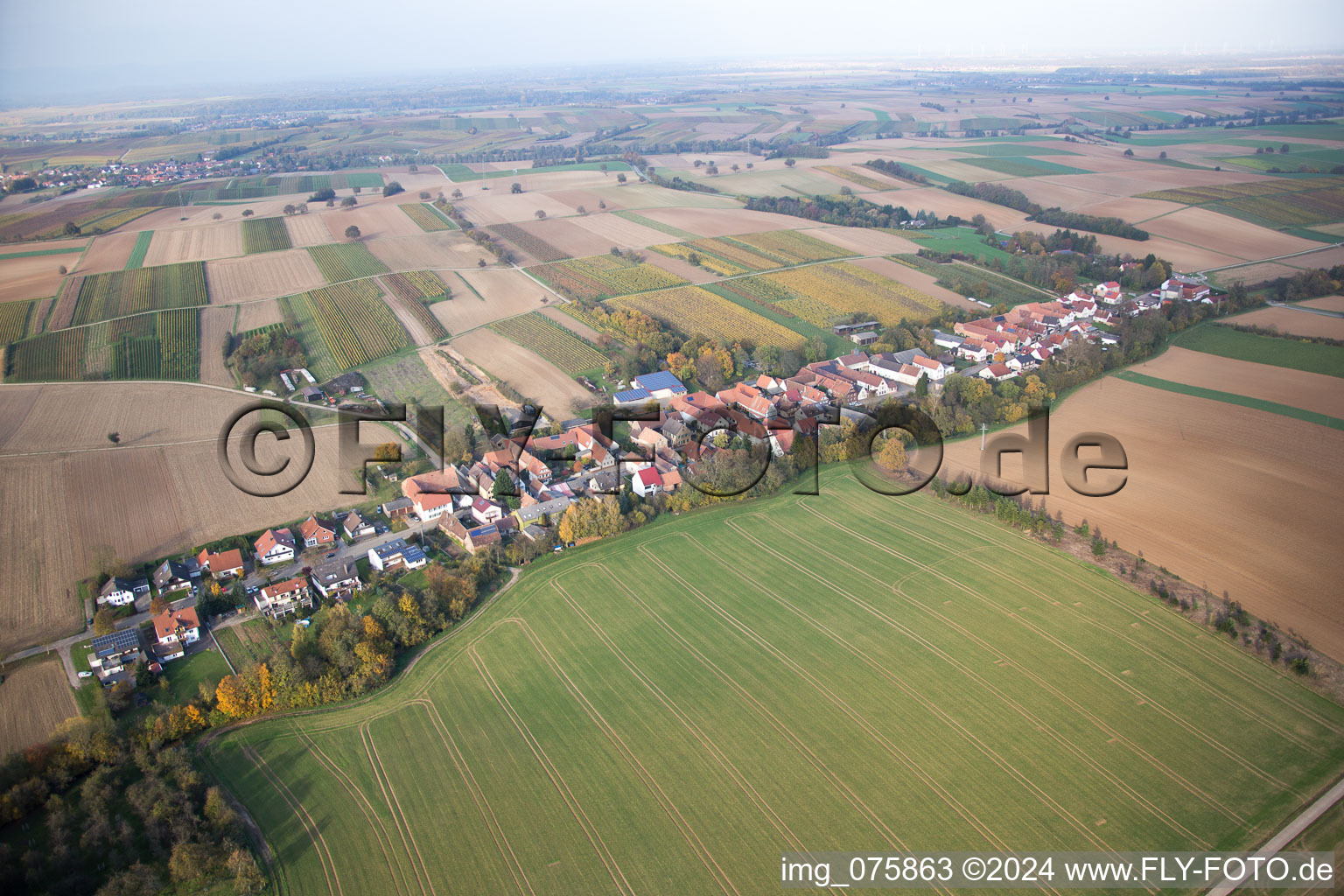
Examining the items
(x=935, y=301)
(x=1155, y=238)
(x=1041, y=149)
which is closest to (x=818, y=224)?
(x=935, y=301)

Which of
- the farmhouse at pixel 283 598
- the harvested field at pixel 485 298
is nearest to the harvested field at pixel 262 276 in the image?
the harvested field at pixel 485 298

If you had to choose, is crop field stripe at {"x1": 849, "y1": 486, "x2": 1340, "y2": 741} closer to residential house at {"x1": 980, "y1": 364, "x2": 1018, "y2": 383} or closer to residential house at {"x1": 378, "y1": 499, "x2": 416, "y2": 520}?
residential house at {"x1": 980, "y1": 364, "x2": 1018, "y2": 383}

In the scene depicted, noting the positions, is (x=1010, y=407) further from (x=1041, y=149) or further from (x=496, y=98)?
(x=496, y=98)

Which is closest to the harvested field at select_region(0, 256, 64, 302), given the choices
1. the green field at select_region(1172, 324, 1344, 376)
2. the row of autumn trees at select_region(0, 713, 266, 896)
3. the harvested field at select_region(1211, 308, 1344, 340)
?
the row of autumn trees at select_region(0, 713, 266, 896)

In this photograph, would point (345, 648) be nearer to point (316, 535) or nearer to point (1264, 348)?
point (316, 535)

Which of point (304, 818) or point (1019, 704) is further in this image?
point (1019, 704)

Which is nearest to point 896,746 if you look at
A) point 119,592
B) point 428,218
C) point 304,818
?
point 304,818
